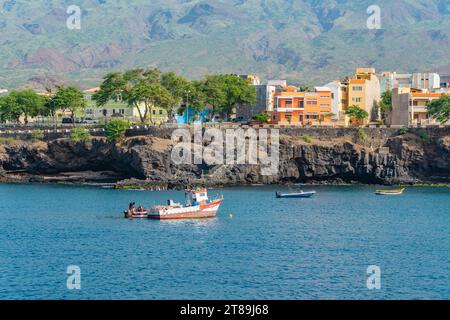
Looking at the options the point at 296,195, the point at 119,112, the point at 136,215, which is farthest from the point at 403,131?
the point at 136,215

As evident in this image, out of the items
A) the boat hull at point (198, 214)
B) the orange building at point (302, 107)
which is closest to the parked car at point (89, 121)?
the orange building at point (302, 107)

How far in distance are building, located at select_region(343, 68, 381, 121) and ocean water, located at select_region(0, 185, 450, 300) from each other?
5482cm

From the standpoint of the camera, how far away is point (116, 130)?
502 feet

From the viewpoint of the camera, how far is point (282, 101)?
171 meters

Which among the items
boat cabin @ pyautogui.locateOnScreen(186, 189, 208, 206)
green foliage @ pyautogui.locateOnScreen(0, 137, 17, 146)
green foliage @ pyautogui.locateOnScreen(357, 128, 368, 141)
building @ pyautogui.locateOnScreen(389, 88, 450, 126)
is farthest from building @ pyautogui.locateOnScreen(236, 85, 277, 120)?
boat cabin @ pyautogui.locateOnScreen(186, 189, 208, 206)

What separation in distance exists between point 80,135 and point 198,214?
5603 centimetres

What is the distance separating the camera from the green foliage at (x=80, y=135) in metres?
156

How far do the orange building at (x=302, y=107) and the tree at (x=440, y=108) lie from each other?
18.7m

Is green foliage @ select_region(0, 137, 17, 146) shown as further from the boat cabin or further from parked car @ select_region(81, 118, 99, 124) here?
the boat cabin

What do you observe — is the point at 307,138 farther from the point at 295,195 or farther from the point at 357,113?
the point at 295,195

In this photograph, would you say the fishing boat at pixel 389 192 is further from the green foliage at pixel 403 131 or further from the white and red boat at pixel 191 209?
the white and red boat at pixel 191 209

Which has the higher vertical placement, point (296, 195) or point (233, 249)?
point (296, 195)
